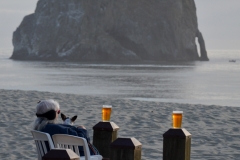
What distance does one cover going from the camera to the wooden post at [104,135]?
7.01m

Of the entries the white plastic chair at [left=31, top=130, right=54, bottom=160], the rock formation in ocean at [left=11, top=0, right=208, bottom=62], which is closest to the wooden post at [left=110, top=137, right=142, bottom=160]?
the white plastic chair at [left=31, top=130, right=54, bottom=160]

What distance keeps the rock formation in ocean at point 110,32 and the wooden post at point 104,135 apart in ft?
516

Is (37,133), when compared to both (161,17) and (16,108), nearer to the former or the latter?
(16,108)

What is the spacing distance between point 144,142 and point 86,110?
18.4 ft

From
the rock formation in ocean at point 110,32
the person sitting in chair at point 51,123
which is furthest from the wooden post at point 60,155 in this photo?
the rock formation in ocean at point 110,32

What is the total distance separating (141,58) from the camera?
17325 cm

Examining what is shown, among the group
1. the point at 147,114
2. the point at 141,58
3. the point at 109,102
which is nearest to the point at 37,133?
the point at 147,114

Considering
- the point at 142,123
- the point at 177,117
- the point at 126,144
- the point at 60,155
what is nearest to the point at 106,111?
the point at 177,117

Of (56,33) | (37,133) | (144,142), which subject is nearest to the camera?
(37,133)

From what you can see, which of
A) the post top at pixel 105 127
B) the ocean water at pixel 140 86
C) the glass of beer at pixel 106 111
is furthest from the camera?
the ocean water at pixel 140 86

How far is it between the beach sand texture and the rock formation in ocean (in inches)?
5747

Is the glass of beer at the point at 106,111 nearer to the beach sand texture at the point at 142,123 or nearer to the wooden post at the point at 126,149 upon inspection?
the wooden post at the point at 126,149

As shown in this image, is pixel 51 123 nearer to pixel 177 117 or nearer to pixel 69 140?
pixel 69 140

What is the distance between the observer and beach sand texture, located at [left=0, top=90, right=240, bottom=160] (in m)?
10.6
